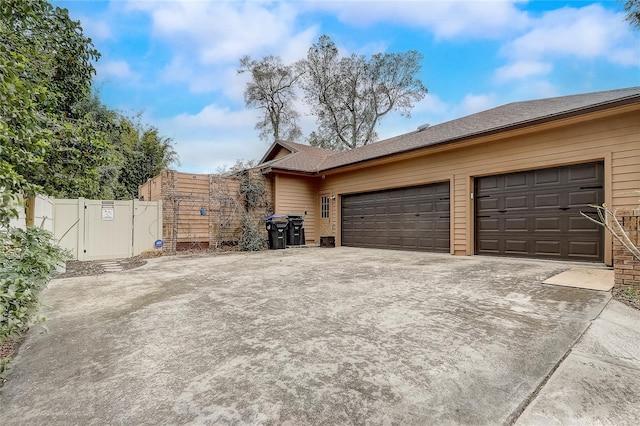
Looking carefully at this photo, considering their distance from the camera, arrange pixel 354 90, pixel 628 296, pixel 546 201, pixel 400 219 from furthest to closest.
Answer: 1. pixel 354 90
2. pixel 400 219
3. pixel 546 201
4. pixel 628 296

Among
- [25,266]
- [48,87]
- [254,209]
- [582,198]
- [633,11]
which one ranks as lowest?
[25,266]

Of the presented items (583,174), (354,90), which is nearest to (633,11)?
(583,174)

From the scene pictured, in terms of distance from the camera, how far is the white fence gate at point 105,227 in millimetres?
7617

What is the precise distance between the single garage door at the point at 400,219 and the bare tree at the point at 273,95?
1195 cm

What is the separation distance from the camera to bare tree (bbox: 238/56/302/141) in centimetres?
1997

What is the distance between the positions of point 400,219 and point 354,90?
14.3 meters

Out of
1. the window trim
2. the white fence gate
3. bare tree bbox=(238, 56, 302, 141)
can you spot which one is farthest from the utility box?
bare tree bbox=(238, 56, 302, 141)

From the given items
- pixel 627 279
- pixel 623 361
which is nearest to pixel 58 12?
pixel 623 361

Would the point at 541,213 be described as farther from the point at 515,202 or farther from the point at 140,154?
the point at 140,154

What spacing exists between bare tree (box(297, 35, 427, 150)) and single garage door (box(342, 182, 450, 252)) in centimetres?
1110

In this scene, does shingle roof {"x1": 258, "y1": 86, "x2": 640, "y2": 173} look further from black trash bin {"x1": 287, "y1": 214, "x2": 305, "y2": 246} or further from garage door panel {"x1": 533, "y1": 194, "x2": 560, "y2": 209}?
black trash bin {"x1": 287, "y1": 214, "x2": 305, "y2": 246}

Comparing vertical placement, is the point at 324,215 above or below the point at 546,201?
below

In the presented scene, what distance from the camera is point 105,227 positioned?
321 inches

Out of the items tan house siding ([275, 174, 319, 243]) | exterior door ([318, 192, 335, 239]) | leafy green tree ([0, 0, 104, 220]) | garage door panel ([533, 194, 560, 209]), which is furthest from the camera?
exterior door ([318, 192, 335, 239])
